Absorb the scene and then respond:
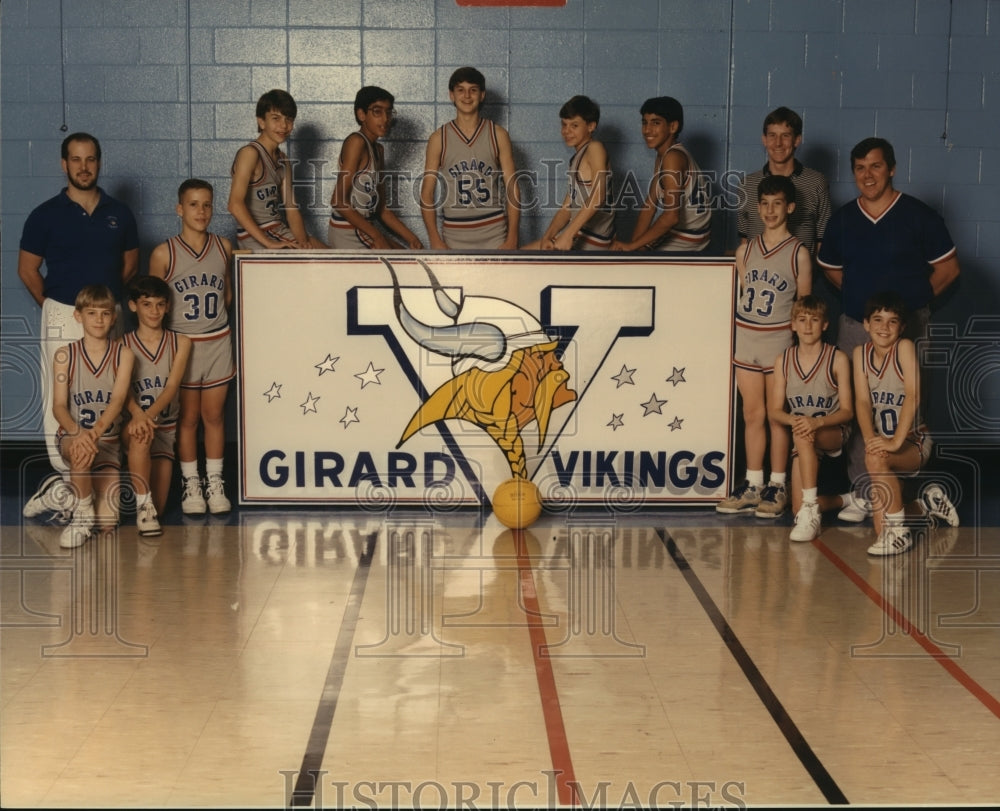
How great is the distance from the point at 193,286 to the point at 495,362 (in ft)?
5.58

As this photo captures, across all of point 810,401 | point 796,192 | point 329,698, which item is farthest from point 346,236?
point 329,698

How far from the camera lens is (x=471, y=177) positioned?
784cm

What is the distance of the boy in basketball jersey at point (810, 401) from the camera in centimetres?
662

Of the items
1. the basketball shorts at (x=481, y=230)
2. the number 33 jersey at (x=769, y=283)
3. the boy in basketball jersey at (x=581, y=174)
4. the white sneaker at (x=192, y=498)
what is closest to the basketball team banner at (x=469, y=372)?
the number 33 jersey at (x=769, y=283)

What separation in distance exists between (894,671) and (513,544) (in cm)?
220

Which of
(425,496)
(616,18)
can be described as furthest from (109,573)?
(616,18)

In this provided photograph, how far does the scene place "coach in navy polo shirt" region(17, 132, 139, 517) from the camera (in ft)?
23.2

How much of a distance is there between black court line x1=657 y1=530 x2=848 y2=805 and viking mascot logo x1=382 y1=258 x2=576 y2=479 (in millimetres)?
1218

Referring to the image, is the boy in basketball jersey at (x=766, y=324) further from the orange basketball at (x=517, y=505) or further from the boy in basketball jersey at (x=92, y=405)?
the boy in basketball jersey at (x=92, y=405)

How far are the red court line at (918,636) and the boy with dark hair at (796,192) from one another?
192 centimetres

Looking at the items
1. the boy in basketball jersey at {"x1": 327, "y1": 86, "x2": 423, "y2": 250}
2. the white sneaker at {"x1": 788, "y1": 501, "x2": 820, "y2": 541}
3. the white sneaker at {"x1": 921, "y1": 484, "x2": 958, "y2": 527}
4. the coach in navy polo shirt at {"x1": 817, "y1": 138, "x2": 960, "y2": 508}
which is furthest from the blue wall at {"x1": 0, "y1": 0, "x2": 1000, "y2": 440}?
the white sneaker at {"x1": 788, "y1": 501, "x2": 820, "y2": 541}

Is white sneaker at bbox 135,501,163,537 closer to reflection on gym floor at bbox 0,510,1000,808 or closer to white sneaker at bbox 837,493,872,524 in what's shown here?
reflection on gym floor at bbox 0,510,1000,808

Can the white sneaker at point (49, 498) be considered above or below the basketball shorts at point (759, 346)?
below

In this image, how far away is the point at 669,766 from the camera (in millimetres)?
3969
